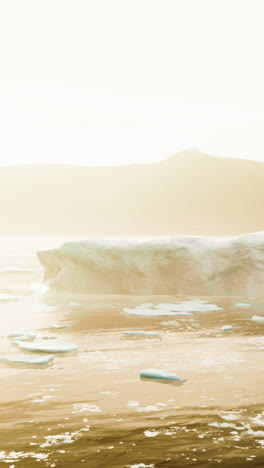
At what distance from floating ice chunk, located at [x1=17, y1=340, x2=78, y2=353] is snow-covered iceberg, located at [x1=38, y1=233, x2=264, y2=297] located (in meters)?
3.70

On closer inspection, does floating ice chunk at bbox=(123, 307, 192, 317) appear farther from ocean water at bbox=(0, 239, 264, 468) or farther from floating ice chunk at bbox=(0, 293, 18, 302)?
floating ice chunk at bbox=(0, 293, 18, 302)

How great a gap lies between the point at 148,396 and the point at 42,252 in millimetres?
6098

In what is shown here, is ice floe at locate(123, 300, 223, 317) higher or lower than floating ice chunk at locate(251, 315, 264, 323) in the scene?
higher

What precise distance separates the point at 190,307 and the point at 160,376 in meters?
3.31

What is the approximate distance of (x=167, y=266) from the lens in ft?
26.3

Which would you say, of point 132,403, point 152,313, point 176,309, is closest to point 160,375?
point 132,403

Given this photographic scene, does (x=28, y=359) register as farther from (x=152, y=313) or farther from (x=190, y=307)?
(x=190, y=307)

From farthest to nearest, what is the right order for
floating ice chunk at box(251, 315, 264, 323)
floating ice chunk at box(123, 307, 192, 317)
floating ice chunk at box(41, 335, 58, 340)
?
floating ice chunk at box(123, 307, 192, 317), floating ice chunk at box(251, 315, 264, 323), floating ice chunk at box(41, 335, 58, 340)

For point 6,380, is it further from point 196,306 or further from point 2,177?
point 2,177

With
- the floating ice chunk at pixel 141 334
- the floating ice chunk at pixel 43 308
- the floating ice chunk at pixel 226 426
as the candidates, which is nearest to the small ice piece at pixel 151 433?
the floating ice chunk at pixel 226 426

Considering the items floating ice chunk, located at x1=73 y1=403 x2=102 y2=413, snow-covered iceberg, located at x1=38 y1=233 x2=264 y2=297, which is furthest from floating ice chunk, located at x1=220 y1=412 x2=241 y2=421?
snow-covered iceberg, located at x1=38 y1=233 x2=264 y2=297

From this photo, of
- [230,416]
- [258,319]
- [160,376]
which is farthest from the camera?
[258,319]

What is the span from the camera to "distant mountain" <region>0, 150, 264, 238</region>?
3063 inches

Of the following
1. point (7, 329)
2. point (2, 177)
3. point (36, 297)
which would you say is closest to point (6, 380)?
point (7, 329)
